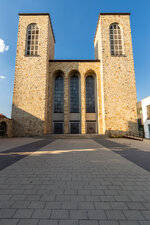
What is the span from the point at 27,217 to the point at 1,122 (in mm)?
16930

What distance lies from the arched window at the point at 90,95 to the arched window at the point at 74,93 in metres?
1.90

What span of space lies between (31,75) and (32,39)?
7.01m

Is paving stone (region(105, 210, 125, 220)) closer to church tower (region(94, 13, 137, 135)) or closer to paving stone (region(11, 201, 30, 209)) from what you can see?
paving stone (region(11, 201, 30, 209))

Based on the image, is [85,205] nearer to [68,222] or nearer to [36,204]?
[68,222]

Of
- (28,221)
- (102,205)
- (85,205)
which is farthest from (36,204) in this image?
(102,205)

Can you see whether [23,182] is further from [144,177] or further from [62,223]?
[144,177]

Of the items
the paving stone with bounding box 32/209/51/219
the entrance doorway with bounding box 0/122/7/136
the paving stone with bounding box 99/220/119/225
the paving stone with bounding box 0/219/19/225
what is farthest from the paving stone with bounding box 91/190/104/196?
the entrance doorway with bounding box 0/122/7/136

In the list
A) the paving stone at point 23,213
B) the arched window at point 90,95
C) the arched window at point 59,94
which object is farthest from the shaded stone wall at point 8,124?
the paving stone at point 23,213

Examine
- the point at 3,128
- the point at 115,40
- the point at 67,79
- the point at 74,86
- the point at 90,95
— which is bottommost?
the point at 3,128

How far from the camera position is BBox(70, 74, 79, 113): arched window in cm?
2006

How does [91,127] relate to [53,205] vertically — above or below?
above

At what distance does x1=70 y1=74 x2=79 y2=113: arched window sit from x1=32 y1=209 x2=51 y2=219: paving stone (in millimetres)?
18227

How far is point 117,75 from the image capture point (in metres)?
18.2

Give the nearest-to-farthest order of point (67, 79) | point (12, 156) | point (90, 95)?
point (12, 156)
point (67, 79)
point (90, 95)
